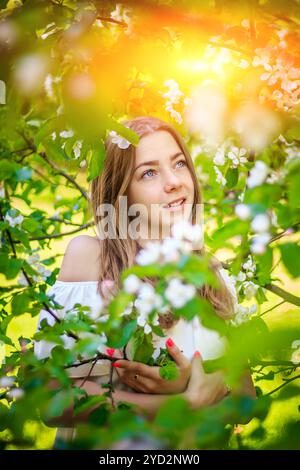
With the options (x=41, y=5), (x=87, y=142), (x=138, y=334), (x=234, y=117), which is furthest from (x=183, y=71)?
(x=138, y=334)

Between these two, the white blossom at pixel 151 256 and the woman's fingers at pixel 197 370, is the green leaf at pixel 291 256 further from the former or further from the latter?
the woman's fingers at pixel 197 370

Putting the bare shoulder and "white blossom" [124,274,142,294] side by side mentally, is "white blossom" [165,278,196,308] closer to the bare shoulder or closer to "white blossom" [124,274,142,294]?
"white blossom" [124,274,142,294]

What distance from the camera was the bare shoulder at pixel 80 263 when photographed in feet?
6.06

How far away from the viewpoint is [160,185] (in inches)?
71.3

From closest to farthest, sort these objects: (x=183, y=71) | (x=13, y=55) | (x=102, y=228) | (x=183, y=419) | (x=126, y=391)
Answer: (x=183, y=419), (x=13, y=55), (x=126, y=391), (x=102, y=228), (x=183, y=71)

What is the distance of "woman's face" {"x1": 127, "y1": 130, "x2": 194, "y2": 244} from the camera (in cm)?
179

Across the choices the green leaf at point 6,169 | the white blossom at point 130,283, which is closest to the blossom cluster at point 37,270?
the green leaf at point 6,169

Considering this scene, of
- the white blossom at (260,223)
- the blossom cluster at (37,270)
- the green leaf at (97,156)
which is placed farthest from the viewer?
the blossom cluster at (37,270)

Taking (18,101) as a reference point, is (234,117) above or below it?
below

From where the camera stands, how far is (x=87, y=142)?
1215 millimetres

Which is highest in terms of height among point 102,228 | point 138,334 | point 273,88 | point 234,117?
point 273,88

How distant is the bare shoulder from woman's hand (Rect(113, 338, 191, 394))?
415 mm

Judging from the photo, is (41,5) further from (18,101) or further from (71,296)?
(71,296)

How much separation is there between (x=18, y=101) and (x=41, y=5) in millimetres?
243
